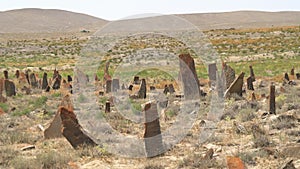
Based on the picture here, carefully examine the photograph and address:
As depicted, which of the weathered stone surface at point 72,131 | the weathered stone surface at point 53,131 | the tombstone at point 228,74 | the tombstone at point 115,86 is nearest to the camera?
the weathered stone surface at point 72,131

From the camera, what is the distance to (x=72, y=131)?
916 cm

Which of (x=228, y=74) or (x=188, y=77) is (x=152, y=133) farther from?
(x=228, y=74)

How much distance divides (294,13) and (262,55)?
14140 cm

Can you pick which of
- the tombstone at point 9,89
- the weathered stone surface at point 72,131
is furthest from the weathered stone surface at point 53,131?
the tombstone at point 9,89

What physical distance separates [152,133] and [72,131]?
1.73 m

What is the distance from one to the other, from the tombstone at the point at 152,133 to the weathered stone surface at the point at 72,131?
1.32 meters

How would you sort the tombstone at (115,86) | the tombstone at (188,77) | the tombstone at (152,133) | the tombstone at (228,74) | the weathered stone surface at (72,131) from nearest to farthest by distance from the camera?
1. the tombstone at (152,133)
2. the weathered stone surface at (72,131)
3. the tombstone at (188,77)
4. the tombstone at (228,74)
5. the tombstone at (115,86)

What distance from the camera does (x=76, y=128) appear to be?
920cm

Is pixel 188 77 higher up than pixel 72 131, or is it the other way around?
pixel 188 77

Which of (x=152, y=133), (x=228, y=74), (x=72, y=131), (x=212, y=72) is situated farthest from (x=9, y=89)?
(x=152, y=133)

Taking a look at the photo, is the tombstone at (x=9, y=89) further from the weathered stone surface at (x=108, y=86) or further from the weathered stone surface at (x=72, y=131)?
the weathered stone surface at (x=72, y=131)

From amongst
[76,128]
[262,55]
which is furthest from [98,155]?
[262,55]

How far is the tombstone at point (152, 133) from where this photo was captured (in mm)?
8805

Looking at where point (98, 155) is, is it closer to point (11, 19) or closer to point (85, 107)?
point (85, 107)
